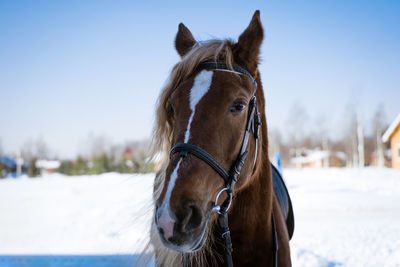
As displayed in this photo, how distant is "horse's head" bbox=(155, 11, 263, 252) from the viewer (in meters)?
1.26

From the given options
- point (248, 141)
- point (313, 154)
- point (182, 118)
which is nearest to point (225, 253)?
point (248, 141)

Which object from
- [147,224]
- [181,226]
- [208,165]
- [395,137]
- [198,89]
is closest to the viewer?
[181,226]

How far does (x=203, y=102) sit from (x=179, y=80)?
320mm

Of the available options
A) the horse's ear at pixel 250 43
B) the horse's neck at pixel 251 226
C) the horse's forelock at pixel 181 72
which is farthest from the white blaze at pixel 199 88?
the horse's neck at pixel 251 226

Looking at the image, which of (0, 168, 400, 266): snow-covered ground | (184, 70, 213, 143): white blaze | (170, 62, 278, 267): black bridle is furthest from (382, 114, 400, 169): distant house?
(184, 70, 213, 143): white blaze

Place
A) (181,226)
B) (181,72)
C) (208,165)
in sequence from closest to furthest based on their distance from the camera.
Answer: (181,226)
(208,165)
(181,72)

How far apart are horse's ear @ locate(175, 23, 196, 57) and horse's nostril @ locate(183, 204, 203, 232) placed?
1326mm

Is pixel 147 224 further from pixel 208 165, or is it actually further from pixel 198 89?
pixel 198 89

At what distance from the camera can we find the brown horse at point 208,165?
1285mm

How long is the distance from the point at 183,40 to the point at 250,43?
593 millimetres

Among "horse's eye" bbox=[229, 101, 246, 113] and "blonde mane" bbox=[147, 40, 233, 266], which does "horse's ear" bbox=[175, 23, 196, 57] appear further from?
"horse's eye" bbox=[229, 101, 246, 113]

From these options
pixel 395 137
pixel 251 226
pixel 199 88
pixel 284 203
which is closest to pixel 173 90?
pixel 199 88

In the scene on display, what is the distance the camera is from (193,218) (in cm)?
130

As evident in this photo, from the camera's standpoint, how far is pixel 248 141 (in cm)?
171
